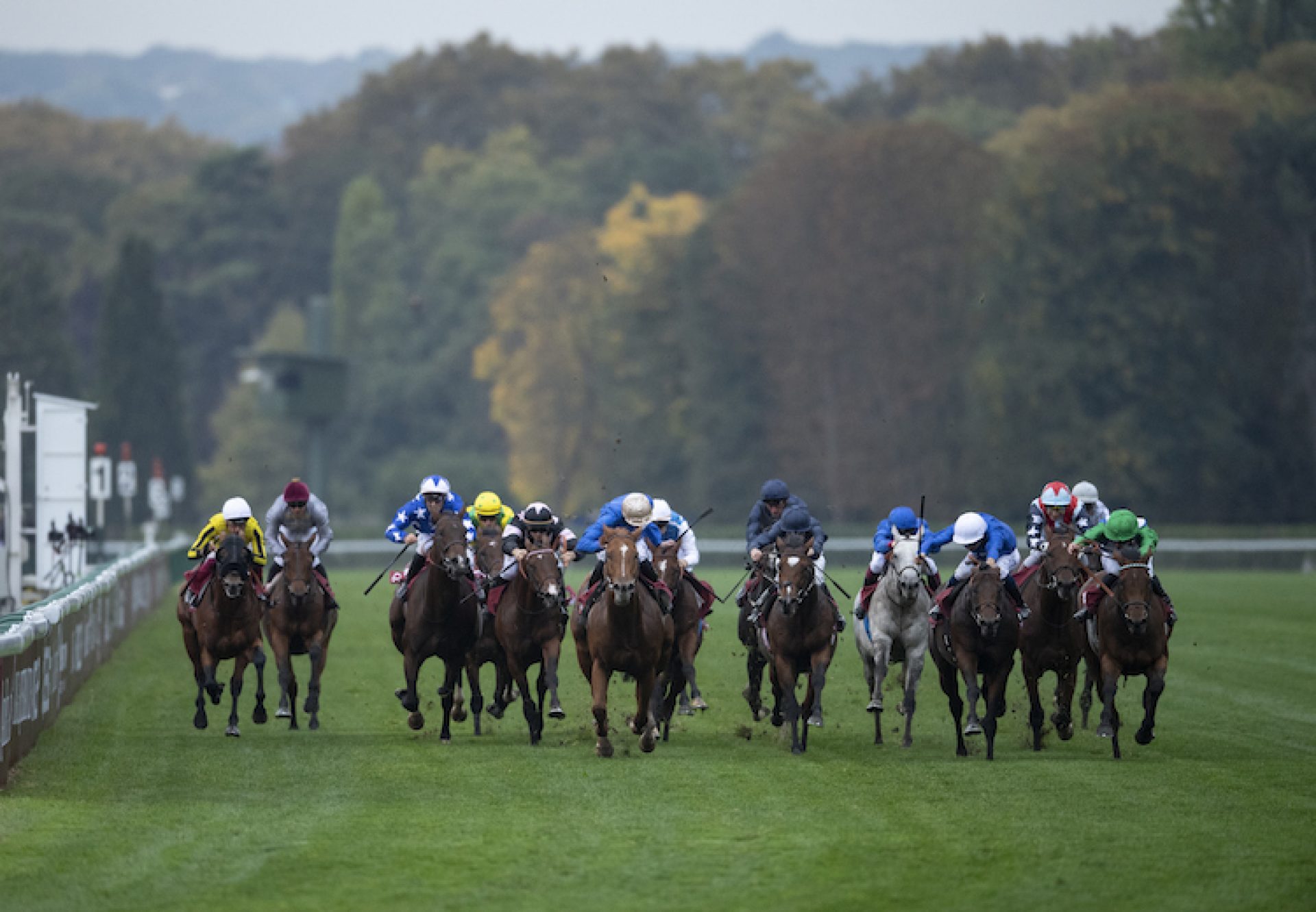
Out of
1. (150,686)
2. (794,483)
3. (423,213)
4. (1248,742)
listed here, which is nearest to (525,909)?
(1248,742)

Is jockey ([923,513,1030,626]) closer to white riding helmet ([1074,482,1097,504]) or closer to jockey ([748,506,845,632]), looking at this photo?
jockey ([748,506,845,632])

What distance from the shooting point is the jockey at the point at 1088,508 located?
56.7 feet

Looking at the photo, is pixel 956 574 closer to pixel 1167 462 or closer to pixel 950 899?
pixel 950 899

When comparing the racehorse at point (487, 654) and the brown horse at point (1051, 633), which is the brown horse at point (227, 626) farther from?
the brown horse at point (1051, 633)

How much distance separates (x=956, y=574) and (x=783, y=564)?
1.45m

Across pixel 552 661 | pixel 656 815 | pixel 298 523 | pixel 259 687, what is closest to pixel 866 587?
pixel 552 661

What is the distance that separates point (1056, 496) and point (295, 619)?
560 cm

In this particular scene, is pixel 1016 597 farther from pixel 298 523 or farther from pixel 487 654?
pixel 298 523

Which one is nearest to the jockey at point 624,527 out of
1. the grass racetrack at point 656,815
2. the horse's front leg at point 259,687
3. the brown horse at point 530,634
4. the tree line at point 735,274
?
the brown horse at point 530,634

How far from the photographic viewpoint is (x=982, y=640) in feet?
52.2

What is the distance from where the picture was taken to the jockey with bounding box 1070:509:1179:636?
1577cm

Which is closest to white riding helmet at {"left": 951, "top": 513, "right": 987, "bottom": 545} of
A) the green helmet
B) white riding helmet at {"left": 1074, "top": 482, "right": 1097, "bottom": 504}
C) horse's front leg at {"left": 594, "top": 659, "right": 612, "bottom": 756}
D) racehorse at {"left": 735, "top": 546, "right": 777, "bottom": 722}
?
the green helmet

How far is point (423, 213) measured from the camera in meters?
90.6

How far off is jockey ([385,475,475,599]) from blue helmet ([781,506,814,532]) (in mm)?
2375
